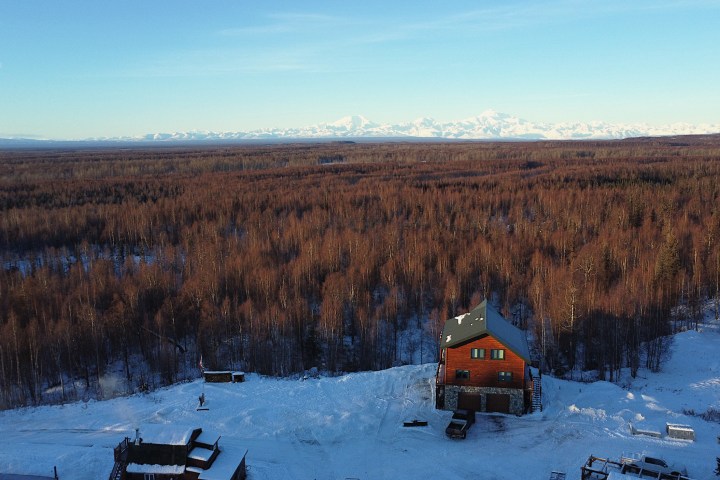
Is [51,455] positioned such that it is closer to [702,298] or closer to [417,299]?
[417,299]

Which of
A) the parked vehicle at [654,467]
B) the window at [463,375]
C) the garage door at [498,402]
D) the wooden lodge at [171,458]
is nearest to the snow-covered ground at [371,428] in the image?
the garage door at [498,402]

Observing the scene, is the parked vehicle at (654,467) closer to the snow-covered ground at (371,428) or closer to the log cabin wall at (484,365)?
the snow-covered ground at (371,428)

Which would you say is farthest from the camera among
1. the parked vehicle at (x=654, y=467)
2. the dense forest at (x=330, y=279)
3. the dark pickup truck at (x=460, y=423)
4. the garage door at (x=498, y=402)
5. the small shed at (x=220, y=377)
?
the dense forest at (x=330, y=279)

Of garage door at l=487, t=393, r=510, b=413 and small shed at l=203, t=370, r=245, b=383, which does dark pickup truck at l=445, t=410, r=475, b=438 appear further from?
small shed at l=203, t=370, r=245, b=383

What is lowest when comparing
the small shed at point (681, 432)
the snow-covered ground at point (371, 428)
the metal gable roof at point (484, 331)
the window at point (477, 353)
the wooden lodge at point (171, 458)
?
the snow-covered ground at point (371, 428)

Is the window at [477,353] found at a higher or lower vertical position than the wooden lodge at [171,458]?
higher

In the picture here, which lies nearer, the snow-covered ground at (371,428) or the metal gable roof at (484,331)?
the snow-covered ground at (371,428)

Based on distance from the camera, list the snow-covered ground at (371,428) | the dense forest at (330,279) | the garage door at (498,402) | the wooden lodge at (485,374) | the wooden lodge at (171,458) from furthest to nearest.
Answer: the dense forest at (330,279) < the garage door at (498,402) < the wooden lodge at (485,374) < the snow-covered ground at (371,428) < the wooden lodge at (171,458)

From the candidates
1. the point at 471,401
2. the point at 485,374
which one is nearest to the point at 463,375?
the point at 485,374

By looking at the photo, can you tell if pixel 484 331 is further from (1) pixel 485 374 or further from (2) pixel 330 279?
(2) pixel 330 279
